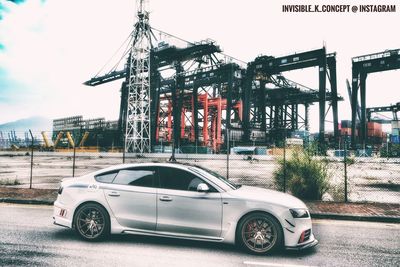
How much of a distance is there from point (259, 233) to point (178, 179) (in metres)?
1.57

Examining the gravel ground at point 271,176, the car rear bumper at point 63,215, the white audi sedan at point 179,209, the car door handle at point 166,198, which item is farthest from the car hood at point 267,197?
the gravel ground at point 271,176

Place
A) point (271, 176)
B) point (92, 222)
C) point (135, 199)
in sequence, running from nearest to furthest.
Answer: point (135, 199)
point (92, 222)
point (271, 176)

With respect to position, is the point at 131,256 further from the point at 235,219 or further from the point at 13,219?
the point at 13,219

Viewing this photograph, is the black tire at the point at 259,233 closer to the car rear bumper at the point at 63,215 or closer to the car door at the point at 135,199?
the car door at the point at 135,199

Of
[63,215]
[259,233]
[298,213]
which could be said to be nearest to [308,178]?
[298,213]

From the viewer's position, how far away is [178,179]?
5.33 metres

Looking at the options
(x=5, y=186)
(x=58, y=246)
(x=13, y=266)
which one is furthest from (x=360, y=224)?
(x=5, y=186)

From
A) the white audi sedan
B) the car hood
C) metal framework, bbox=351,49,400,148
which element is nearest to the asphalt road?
the white audi sedan

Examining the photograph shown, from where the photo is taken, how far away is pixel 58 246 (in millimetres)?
5242

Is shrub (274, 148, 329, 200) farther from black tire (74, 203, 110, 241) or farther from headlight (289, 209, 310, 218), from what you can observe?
black tire (74, 203, 110, 241)

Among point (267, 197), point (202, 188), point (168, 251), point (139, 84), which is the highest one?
point (139, 84)

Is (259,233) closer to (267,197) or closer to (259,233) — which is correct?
(259,233)

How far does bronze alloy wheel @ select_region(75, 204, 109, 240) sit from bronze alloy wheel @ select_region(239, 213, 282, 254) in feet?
7.76

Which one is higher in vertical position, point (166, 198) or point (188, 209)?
point (166, 198)
